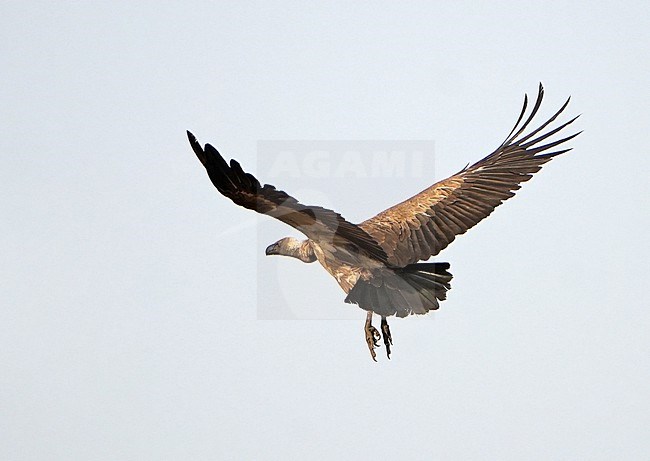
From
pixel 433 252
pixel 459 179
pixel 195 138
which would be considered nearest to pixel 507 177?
pixel 459 179

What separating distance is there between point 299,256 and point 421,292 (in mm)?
1574

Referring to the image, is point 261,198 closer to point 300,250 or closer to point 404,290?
point 404,290

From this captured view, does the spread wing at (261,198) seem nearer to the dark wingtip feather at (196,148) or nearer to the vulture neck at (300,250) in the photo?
the dark wingtip feather at (196,148)

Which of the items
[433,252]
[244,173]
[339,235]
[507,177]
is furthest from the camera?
[507,177]

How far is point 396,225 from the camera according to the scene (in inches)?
437

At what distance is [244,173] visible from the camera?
29.3ft

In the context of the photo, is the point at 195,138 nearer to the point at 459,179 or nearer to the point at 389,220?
the point at 389,220

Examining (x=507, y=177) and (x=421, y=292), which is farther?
(x=507, y=177)

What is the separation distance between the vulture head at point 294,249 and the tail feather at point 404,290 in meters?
0.99

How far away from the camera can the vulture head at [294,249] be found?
1141 centimetres

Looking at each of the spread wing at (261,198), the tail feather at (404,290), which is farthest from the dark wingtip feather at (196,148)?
the tail feather at (404,290)

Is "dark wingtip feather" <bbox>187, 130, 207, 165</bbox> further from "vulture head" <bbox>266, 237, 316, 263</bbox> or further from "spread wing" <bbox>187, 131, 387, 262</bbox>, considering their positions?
"vulture head" <bbox>266, 237, 316, 263</bbox>

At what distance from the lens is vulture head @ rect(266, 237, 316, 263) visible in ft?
37.4

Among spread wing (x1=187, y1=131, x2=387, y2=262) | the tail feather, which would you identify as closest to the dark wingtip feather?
spread wing (x1=187, y1=131, x2=387, y2=262)
